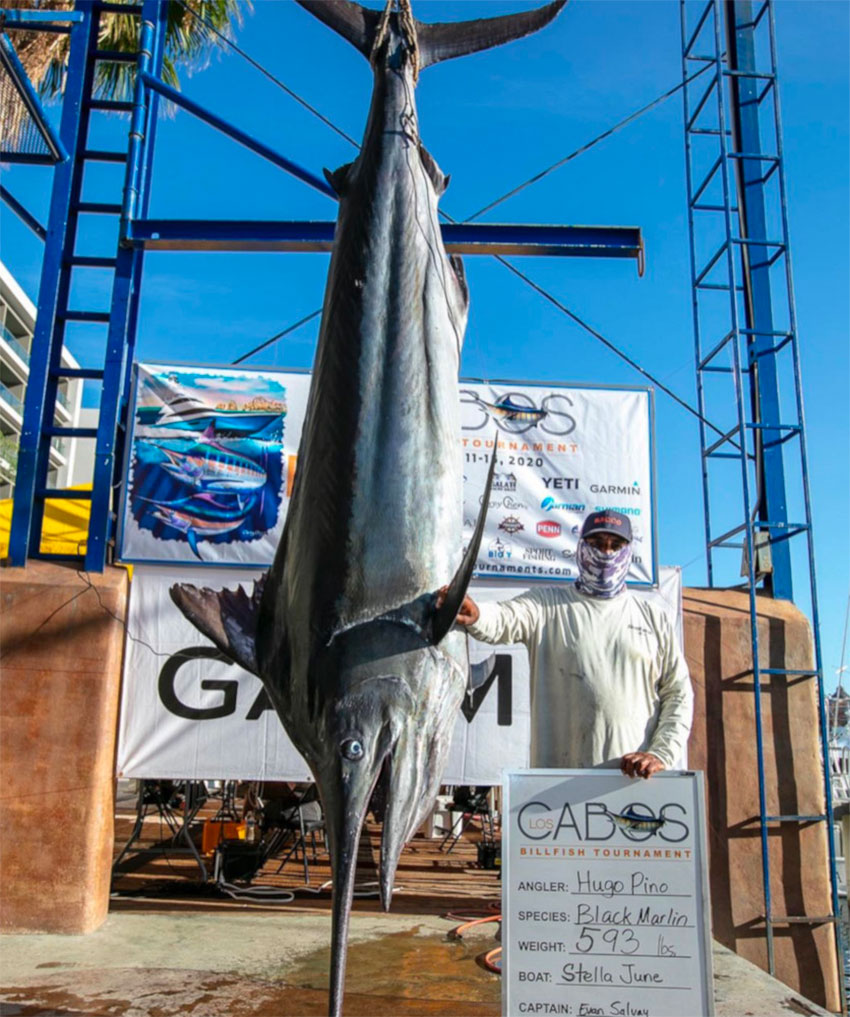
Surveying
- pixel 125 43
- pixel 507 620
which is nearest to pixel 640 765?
pixel 507 620

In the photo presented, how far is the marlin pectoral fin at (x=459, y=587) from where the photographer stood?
5.81 feet

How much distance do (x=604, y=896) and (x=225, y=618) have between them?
1103mm

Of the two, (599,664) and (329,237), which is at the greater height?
(329,237)

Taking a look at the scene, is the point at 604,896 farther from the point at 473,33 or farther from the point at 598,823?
the point at 473,33

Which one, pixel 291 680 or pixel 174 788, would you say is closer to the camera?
pixel 291 680

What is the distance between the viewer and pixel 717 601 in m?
4.77

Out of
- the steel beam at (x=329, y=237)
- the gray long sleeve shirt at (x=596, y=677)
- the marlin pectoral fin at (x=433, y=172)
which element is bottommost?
the gray long sleeve shirt at (x=596, y=677)

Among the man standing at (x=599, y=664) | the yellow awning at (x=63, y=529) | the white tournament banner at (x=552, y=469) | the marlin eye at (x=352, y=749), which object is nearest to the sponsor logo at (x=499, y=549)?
the white tournament banner at (x=552, y=469)

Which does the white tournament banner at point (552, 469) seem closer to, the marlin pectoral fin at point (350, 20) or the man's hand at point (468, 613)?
the marlin pectoral fin at point (350, 20)

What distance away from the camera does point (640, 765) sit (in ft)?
7.30

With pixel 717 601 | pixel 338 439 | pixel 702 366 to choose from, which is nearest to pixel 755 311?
pixel 702 366

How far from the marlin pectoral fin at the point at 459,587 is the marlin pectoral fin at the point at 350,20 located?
1434mm

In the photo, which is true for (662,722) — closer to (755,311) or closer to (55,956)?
(55,956)

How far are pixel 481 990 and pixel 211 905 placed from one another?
1.97m
